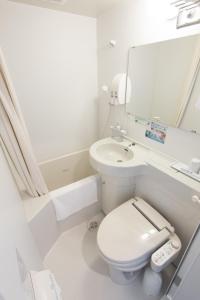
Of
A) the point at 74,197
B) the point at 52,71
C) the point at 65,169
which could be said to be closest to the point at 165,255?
the point at 74,197

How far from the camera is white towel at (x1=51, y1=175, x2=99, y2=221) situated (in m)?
1.36

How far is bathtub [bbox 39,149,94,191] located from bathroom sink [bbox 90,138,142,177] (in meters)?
0.58

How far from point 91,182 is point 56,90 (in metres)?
1.03

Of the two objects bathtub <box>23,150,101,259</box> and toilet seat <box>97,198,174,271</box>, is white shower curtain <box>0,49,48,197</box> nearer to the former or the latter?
bathtub <box>23,150,101,259</box>

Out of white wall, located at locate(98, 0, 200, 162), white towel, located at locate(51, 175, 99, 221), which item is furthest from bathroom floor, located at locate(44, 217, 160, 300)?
white wall, located at locate(98, 0, 200, 162)

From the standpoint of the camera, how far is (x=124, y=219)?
3.77 ft

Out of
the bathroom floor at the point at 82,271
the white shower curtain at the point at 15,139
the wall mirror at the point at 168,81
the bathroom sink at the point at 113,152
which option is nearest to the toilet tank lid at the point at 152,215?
the bathroom sink at the point at 113,152

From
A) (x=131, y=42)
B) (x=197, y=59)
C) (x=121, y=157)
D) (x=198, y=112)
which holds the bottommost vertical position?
(x=121, y=157)

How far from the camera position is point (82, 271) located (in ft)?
4.20

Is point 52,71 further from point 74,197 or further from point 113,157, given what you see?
point 74,197

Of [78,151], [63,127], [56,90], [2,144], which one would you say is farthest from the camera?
[78,151]

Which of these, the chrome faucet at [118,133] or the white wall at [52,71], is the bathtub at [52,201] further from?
the chrome faucet at [118,133]

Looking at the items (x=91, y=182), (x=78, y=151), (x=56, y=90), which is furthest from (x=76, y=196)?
(x=56, y=90)

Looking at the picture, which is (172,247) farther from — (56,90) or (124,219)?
(56,90)
